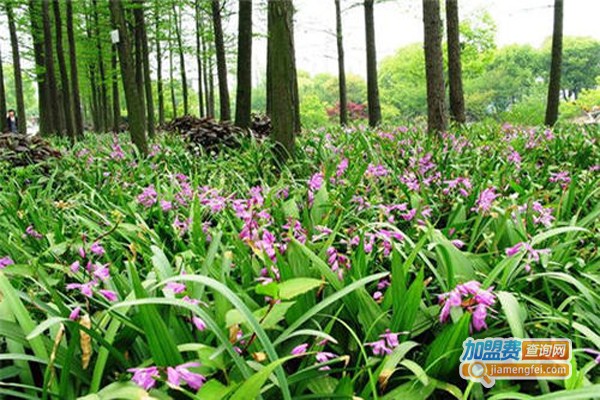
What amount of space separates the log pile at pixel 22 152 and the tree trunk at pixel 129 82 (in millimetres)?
946

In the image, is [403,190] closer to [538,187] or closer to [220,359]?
[538,187]

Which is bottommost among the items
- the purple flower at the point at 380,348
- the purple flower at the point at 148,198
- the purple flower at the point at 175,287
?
the purple flower at the point at 380,348

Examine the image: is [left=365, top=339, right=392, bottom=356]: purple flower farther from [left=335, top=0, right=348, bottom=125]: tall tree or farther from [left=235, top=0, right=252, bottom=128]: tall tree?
[left=335, top=0, right=348, bottom=125]: tall tree

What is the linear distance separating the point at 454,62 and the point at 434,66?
8.81 ft

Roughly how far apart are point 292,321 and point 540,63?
202ft

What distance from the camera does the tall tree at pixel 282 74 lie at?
14.0 ft

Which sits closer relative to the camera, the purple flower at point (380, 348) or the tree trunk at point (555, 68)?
the purple flower at point (380, 348)

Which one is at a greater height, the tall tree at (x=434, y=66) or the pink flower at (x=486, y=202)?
the tall tree at (x=434, y=66)

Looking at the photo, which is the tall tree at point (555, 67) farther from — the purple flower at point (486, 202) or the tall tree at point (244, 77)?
the purple flower at point (486, 202)

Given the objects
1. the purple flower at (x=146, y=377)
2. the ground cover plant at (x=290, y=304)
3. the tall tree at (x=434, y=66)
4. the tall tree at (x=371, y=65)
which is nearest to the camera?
the purple flower at (x=146, y=377)

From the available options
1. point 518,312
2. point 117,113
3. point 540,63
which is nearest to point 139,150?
point 518,312

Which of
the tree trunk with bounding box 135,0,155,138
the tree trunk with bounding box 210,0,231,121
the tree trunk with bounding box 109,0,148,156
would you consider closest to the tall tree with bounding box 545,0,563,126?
the tree trunk with bounding box 210,0,231,121

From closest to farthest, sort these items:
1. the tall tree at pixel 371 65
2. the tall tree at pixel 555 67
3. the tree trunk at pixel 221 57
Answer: the tall tree at pixel 555 67, the tree trunk at pixel 221 57, the tall tree at pixel 371 65

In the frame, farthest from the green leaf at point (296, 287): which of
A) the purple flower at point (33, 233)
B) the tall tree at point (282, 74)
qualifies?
the tall tree at point (282, 74)
